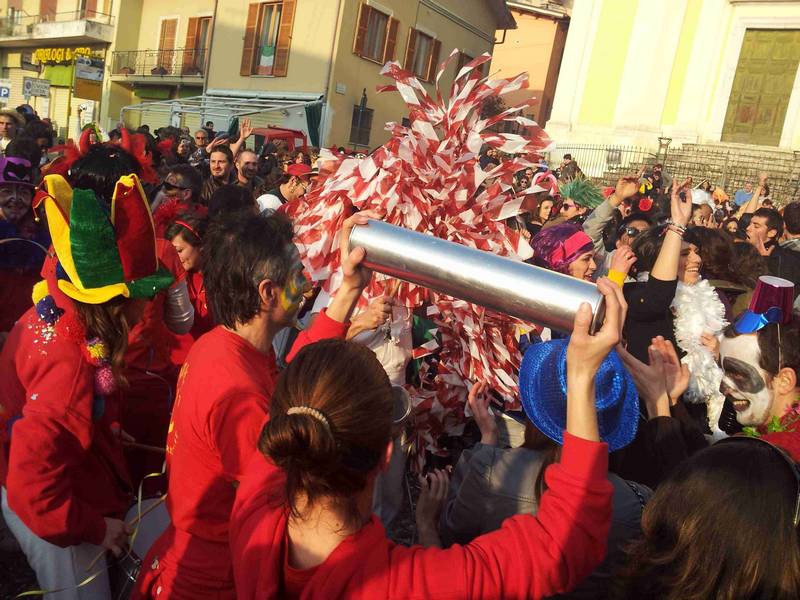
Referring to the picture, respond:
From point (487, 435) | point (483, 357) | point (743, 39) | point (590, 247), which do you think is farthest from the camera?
point (743, 39)

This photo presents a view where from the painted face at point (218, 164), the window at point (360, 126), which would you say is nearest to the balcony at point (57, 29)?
the window at point (360, 126)

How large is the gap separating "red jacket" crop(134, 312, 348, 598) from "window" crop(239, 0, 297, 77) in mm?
21784

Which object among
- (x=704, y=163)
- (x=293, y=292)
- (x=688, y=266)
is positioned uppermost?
(x=704, y=163)

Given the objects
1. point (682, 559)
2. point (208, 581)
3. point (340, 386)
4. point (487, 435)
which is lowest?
point (208, 581)

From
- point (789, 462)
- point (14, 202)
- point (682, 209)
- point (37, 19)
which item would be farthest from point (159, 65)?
point (789, 462)

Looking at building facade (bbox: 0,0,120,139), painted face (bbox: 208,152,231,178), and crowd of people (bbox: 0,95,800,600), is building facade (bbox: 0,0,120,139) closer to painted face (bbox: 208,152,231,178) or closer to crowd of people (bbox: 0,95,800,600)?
painted face (bbox: 208,152,231,178)

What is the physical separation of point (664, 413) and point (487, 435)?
1.90 feet

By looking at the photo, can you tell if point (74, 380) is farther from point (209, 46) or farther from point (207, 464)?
point (209, 46)

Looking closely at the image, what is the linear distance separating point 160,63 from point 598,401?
97.6ft

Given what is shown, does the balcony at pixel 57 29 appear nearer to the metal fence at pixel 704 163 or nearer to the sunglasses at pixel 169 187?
the metal fence at pixel 704 163

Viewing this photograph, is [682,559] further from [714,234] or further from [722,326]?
[714,234]

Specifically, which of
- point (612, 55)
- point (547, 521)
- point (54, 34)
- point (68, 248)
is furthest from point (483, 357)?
point (54, 34)

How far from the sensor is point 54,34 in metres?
30.7

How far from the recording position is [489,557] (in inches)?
48.1
